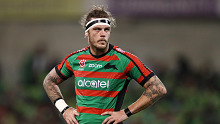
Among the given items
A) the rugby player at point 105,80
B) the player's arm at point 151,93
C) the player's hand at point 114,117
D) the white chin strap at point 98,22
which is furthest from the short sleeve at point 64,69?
the player's arm at point 151,93

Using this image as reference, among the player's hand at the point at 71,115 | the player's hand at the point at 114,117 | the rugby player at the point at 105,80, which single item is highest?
the rugby player at the point at 105,80

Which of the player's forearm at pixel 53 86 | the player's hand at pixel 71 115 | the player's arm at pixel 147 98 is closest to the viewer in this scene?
the player's arm at pixel 147 98

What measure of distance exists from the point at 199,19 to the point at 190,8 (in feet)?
3.10

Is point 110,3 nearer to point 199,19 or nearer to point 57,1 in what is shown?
point 57,1

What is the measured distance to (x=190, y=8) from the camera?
35.5 ft

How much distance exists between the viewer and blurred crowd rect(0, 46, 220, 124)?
10406mm

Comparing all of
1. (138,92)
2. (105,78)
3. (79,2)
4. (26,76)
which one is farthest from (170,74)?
(105,78)

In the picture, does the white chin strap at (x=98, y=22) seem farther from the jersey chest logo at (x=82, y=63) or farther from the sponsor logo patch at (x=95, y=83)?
the sponsor logo patch at (x=95, y=83)

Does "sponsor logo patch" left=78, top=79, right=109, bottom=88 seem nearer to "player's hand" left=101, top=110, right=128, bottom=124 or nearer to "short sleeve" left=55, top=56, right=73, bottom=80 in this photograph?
"player's hand" left=101, top=110, right=128, bottom=124

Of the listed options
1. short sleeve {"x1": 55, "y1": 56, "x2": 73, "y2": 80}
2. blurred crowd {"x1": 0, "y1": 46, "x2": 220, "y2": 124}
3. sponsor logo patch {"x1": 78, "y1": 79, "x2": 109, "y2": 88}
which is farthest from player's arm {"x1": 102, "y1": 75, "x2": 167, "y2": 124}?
blurred crowd {"x1": 0, "y1": 46, "x2": 220, "y2": 124}

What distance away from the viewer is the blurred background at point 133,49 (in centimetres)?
1069

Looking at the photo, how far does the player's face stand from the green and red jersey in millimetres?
121

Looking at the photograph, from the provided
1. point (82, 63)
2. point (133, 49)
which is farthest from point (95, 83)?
point (133, 49)

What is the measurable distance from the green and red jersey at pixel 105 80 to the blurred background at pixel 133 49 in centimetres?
543
